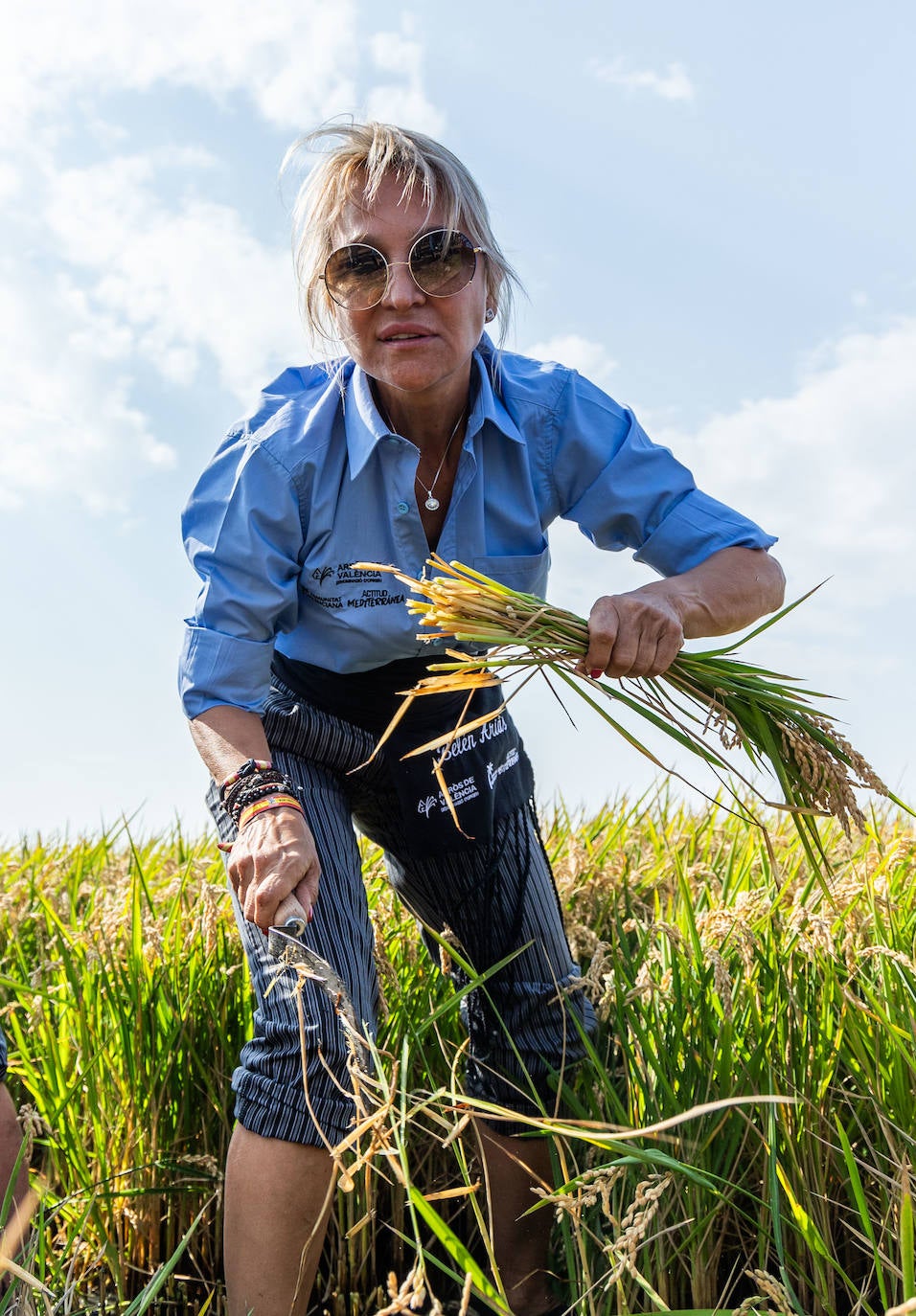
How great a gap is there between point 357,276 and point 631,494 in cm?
70

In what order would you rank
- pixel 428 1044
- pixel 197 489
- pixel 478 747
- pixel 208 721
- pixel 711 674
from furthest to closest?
pixel 428 1044 → pixel 478 747 → pixel 197 489 → pixel 208 721 → pixel 711 674

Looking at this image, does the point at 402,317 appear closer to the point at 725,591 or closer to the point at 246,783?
the point at 725,591

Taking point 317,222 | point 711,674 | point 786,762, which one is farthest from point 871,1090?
point 317,222

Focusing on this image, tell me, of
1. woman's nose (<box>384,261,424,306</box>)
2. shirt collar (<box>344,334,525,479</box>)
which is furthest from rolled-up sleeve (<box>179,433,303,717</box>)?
woman's nose (<box>384,261,424,306</box>)

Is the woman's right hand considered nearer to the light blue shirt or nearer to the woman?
the woman

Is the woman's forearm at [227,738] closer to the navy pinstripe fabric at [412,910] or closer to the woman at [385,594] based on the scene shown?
the woman at [385,594]

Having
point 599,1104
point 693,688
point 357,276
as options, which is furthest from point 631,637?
point 599,1104

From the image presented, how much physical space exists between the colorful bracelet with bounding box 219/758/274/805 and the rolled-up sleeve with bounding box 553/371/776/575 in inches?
35.5

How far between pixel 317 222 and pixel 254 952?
4.74 feet

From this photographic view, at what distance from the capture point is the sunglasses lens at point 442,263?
88.1 inches

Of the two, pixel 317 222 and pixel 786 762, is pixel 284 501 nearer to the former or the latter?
pixel 317 222

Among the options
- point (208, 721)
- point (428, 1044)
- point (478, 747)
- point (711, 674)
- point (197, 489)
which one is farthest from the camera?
point (428, 1044)

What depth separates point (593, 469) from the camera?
96.0 inches

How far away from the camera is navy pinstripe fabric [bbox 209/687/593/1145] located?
2.04m
